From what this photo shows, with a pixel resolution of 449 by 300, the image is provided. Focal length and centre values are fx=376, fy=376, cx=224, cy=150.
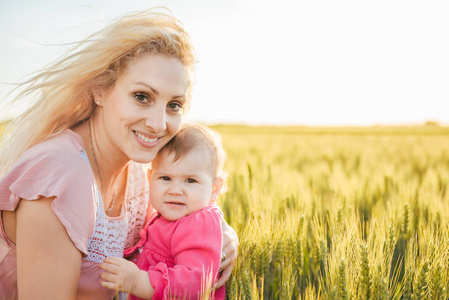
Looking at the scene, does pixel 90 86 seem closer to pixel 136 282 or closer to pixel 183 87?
pixel 183 87

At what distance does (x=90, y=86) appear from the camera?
66.8 inches

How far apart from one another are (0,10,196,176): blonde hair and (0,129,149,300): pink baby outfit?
132 mm

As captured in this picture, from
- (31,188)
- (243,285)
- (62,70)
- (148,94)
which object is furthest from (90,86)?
(243,285)

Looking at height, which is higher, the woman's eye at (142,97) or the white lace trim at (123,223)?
the woman's eye at (142,97)

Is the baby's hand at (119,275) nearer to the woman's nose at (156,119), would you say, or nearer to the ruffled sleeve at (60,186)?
the ruffled sleeve at (60,186)

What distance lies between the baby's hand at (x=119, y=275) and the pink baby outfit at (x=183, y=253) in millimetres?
79

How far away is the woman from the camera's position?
51.4 inches

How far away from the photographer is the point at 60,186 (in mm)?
1318

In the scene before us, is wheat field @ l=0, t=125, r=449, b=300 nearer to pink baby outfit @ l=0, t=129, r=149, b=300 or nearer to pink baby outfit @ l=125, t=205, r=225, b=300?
pink baby outfit @ l=125, t=205, r=225, b=300

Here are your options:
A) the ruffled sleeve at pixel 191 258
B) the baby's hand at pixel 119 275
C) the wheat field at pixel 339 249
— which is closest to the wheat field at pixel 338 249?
the wheat field at pixel 339 249

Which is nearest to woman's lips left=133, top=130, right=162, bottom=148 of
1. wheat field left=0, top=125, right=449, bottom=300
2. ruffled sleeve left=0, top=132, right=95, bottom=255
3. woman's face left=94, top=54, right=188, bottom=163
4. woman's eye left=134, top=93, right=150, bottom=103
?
woman's face left=94, top=54, right=188, bottom=163

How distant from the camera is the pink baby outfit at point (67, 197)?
1.33m

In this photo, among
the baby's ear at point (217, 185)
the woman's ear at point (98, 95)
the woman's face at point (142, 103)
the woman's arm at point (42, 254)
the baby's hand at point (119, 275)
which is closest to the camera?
the woman's arm at point (42, 254)

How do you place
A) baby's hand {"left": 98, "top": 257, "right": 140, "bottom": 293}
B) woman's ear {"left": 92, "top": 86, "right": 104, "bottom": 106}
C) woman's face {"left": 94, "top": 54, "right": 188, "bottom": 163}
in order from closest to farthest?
1. baby's hand {"left": 98, "top": 257, "right": 140, "bottom": 293}
2. woman's face {"left": 94, "top": 54, "right": 188, "bottom": 163}
3. woman's ear {"left": 92, "top": 86, "right": 104, "bottom": 106}
